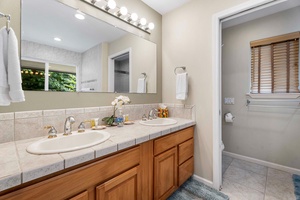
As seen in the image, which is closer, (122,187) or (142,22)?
(122,187)

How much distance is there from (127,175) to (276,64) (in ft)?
8.84

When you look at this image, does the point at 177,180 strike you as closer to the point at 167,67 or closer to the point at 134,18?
the point at 167,67

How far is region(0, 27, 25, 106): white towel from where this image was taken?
2.69 ft

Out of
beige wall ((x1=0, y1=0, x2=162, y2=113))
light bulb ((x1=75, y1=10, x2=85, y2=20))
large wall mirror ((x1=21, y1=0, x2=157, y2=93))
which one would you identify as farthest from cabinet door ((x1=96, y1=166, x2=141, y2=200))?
light bulb ((x1=75, y1=10, x2=85, y2=20))

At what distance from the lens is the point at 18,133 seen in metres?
1.06

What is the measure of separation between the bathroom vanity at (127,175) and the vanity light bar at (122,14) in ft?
4.89

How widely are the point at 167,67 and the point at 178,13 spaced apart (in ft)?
2.59

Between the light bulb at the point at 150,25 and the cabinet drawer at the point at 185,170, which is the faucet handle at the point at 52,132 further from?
the light bulb at the point at 150,25

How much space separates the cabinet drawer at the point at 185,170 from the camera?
165 centimetres

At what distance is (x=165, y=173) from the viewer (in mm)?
1435

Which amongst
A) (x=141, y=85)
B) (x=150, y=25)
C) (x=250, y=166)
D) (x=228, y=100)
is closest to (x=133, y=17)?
(x=150, y=25)

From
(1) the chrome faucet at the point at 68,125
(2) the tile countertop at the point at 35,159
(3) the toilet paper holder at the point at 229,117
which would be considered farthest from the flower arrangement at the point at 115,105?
(3) the toilet paper holder at the point at 229,117

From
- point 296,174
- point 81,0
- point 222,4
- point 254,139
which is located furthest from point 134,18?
point 296,174

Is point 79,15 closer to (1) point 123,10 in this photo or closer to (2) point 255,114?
(1) point 123,10
